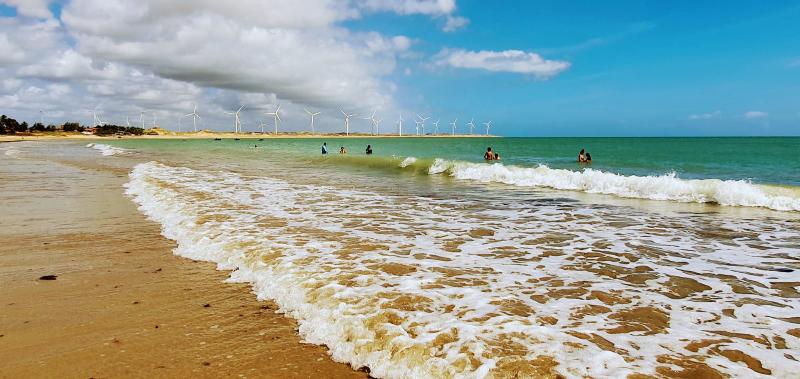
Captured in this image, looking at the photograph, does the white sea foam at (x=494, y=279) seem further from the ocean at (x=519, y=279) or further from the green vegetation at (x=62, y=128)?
the green vegetation at (x=62, y=128)

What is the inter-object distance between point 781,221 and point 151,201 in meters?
18.1

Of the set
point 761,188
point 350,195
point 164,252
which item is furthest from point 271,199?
point 761,188

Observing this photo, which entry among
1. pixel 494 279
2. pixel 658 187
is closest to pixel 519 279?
pixel 494 279

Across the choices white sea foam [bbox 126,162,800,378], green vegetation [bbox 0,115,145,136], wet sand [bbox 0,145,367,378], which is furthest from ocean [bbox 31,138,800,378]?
green vegetation [bbox 0,115,145,136]

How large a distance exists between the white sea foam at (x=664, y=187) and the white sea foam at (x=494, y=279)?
407cm

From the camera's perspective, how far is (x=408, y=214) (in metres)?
12.0

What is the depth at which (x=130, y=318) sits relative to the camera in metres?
5.09

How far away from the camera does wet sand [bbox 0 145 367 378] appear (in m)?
4.06

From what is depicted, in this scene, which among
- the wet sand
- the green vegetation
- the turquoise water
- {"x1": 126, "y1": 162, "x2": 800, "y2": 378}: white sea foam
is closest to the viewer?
the wet sand

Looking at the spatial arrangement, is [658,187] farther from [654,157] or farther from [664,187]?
[654,157]

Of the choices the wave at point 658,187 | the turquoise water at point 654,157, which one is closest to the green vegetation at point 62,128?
the turquoise water at point 654,157

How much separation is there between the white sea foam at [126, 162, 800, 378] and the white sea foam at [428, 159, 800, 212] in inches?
160

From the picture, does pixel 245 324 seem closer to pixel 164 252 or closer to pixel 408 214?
pixel 164 252

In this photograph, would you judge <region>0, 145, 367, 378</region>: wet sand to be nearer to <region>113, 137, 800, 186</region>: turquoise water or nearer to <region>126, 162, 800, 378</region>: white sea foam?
<region>126, 162, 800, 378</region>: white sea foam
